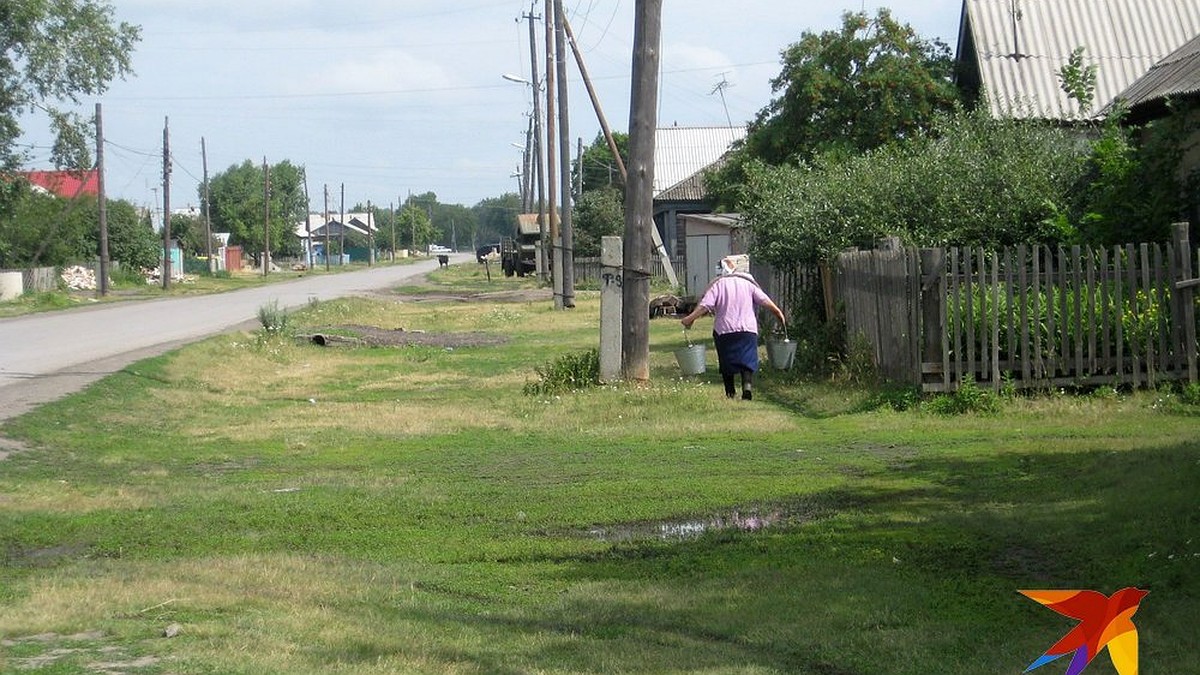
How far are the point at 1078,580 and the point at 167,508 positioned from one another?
19.2 feet

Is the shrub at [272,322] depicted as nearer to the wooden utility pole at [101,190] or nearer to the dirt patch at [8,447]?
the dirt patch at [8,447]

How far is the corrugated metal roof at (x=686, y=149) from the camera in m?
66.6

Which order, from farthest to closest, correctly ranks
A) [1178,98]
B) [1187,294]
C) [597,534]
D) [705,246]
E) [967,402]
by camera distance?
[705,246], [1178,98], [1187,294], [967,402], [597,534]

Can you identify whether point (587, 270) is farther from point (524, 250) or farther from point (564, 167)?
point (564, 167)

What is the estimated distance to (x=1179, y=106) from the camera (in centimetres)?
1631

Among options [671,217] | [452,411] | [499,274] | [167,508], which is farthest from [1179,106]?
[499,274]

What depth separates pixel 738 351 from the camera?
1517 cm

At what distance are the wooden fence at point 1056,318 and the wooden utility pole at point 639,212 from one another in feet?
12.6

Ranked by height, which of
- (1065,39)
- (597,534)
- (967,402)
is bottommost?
(597,534)

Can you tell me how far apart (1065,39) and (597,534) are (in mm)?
22851

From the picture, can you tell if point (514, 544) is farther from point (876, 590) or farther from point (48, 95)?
point (48, 95)

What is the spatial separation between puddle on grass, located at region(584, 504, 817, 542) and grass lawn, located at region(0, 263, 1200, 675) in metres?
0.03

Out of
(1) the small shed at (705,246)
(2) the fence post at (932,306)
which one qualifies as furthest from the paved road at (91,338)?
(1) the small shed at (705,246)

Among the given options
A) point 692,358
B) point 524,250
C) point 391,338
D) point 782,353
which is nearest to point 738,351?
point 692,358
